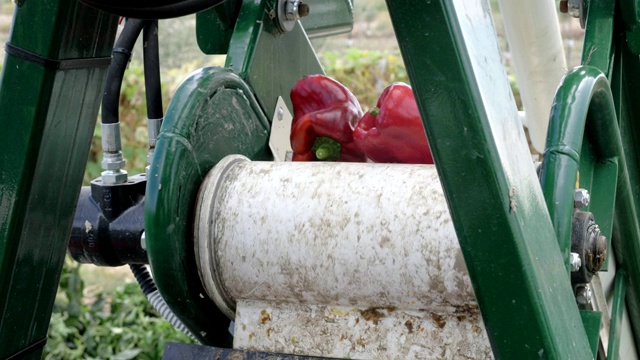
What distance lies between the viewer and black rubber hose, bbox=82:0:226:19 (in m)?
0.90

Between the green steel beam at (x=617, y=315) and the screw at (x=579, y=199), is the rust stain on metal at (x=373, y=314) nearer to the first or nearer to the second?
the screw at (x=579, y=199)

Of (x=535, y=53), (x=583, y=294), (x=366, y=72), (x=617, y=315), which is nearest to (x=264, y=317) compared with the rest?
(x=583, y=294)

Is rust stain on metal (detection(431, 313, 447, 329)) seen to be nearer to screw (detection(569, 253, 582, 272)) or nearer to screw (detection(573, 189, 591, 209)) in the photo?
screw (detection(569, 253, 582, 272))

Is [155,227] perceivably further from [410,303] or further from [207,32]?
[207,32]

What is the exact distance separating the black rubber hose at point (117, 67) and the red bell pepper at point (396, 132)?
1.46 feet

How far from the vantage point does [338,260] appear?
1.39 meters

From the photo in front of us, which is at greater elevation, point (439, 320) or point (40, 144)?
point (40, 144)

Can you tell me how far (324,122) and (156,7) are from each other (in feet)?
2.83

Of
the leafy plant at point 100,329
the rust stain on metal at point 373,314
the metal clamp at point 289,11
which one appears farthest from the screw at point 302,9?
the leafy plant at point 100,329

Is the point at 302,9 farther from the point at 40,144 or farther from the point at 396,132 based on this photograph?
the point at 40,144

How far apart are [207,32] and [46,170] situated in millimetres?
845

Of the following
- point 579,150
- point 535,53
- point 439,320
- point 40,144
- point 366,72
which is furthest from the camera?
point 366,72

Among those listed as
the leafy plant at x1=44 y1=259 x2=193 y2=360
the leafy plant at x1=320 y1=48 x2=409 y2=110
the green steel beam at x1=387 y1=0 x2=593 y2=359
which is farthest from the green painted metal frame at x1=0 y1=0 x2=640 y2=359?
the leafy plant at x1=320 y1=48 x2=409 y2=110

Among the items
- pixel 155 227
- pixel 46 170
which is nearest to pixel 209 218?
pixel 155 227
